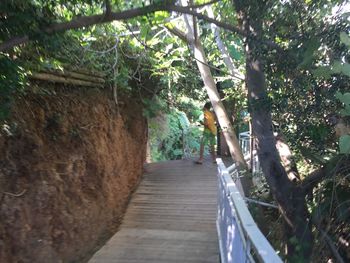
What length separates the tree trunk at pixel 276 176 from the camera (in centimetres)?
492

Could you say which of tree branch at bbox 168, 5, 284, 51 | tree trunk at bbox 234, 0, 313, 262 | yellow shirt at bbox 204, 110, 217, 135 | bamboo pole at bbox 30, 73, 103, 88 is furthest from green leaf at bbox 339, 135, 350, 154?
yellow shirt at bbox 204, 110, 217, 135

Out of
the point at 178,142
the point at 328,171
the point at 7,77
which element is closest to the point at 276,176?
the point at 328,171

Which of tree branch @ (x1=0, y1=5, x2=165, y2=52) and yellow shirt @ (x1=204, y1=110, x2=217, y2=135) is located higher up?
yellow shirt @ (x1=204, y1=110, x2=217, y2=135)

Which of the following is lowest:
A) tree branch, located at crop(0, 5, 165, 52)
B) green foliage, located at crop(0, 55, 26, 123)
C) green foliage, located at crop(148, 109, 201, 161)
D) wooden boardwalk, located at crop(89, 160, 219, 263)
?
wooden boardwalk, located at crop(89, 160, 219, 263)

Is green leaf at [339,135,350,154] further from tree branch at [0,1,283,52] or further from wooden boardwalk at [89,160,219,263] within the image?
wooden boardwalk at [89,160,219,263]

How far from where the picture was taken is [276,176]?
5.61m

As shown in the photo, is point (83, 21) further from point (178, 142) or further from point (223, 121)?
point (178, 142)

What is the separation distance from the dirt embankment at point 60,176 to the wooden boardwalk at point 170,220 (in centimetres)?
36

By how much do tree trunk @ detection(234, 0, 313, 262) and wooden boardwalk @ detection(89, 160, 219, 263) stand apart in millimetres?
1046

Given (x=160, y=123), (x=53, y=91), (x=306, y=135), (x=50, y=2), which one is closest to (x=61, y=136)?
(x=53, y=91)

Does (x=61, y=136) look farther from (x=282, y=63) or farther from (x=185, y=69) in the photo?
(x=185, y=69)

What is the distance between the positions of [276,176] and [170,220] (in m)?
2.78

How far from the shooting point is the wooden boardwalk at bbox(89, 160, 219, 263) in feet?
19.6

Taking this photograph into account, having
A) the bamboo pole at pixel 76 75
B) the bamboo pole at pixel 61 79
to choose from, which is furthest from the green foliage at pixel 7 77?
the bamboo pole at pixel 76 75
